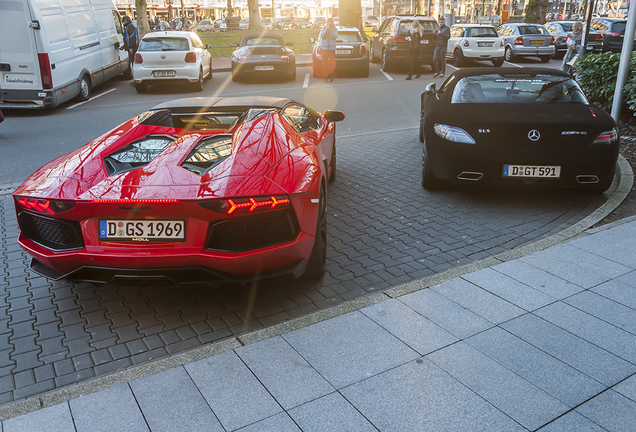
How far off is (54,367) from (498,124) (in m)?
4.46

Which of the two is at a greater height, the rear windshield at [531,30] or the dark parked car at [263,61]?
the rear windshield at [531,30]

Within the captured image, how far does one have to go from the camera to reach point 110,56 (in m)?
15.6

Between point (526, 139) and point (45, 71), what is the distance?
10.2 meters

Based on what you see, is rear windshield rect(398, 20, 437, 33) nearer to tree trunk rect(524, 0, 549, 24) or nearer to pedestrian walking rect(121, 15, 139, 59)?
pedestrian walking rect(121, 15, 139, 59)

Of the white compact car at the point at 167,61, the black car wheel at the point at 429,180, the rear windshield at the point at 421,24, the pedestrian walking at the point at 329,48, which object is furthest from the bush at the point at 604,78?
the white compact car at the point at 167,61

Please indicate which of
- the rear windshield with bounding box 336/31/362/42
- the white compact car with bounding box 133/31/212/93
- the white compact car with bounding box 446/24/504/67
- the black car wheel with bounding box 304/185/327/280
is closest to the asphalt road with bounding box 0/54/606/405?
the black car wheel with bounding box 304/185/327/280

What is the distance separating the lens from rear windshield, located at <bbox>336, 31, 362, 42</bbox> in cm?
1758

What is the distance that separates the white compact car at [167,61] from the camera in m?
14.3

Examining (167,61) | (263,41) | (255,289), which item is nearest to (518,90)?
(255,289)


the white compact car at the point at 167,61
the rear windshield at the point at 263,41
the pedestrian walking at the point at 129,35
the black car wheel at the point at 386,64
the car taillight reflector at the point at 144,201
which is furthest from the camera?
the black car wheel at the point at 386,64

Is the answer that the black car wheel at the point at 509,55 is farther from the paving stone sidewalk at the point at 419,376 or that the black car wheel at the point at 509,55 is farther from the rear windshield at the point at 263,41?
the paving stone sidewalk at the point at 419,376

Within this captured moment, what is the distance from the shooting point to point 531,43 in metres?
21.4

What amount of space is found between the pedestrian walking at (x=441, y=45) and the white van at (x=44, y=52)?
1002 centimetres

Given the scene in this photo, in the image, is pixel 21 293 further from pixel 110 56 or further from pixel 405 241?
pixel 110 56
